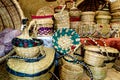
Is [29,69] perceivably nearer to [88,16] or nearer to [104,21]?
[88,16]

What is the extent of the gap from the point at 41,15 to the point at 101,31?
0.85 metres

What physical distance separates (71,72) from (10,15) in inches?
53.3

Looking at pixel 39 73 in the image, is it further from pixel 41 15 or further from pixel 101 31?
pixel 101 31

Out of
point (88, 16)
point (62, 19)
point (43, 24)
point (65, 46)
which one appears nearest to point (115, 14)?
point (88, 16)

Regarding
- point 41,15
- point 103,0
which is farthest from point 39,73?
point 103,0

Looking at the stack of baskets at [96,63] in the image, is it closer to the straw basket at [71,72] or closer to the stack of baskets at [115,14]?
the straw basket at [71,72]

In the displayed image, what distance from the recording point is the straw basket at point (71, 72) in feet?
5.32

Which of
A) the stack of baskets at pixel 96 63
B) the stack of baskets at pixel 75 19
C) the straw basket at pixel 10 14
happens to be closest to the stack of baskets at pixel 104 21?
the stack of baskets at pixel 75 19

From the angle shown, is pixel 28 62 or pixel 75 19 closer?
pixel 28 62

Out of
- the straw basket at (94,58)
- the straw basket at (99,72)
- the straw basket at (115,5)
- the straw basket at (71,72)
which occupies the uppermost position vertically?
the straw basket at (115,5)

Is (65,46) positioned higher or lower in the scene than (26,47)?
lower

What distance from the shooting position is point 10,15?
2.52 meters

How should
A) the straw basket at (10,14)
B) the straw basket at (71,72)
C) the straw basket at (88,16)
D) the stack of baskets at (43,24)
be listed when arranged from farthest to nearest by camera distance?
1. the straw basket at (88,16)
2. the straw basket at (10,14)
3. the stack of baskets at (43,24)
4. the straw basket at (71,72)

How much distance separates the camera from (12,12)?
2475 mm
